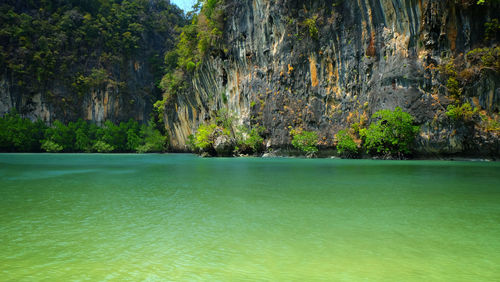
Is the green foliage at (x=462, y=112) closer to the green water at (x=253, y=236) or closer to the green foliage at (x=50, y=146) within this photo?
the green water at (x=253, y=236)

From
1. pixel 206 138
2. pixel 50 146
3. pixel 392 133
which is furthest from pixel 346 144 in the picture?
pixel 50 146

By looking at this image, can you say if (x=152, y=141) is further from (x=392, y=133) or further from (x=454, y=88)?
(x=454, y=88)

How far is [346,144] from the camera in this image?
25.1 meters

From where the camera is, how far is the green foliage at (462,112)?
2031 cm

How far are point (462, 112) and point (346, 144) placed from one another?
778cm

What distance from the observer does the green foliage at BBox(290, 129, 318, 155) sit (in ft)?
91.4

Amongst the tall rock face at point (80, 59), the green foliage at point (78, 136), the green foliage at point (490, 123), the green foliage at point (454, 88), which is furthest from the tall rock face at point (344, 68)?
the tall rock face at point (80, 59)

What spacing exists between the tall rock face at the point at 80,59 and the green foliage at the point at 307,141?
3603cm

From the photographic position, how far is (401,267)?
10.4 ft

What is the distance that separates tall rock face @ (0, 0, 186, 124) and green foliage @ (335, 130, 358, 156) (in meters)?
39.9

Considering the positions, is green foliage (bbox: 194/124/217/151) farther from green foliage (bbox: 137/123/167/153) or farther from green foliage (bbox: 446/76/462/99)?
green foliage (bbox: 446/76/462/99)

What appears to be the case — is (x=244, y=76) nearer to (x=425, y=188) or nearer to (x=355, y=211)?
(x=425, y=188)

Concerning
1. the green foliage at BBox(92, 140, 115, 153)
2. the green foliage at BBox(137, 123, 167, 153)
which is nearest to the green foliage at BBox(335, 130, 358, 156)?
the green foliage at BBox(137, 123, 167, 153)

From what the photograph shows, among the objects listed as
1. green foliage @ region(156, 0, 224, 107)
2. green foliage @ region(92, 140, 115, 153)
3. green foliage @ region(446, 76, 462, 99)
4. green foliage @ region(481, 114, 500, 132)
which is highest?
green foliage @ region(156, 0, 224, 107)
